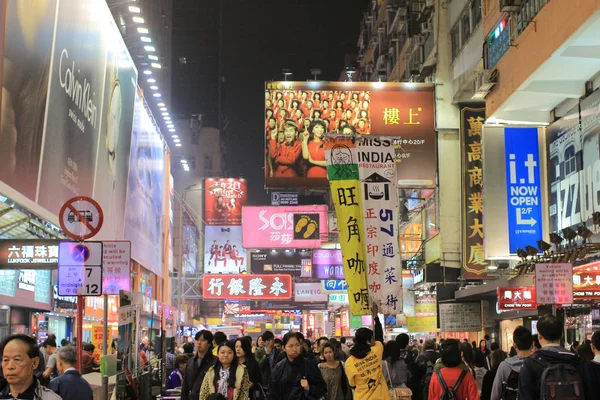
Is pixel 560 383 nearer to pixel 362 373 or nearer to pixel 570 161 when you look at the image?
pixel 362 373

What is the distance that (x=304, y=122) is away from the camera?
26.2 metres

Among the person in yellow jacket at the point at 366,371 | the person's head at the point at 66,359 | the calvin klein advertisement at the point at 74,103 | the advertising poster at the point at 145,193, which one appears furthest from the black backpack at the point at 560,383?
the advertising poster at the point at 145,193

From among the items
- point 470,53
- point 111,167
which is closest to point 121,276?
point 111,167

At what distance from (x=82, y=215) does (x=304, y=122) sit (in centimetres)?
1600

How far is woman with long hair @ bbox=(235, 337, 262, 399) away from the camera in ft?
31.0

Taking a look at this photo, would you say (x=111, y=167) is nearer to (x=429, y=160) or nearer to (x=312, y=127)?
(x=312, y=127)

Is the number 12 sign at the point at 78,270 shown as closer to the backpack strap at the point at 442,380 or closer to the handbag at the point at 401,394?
the handbag at the point at 401,394

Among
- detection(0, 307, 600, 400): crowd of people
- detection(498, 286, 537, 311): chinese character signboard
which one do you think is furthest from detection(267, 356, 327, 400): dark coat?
detection(498, 286, 537, 311): chinese character signboard

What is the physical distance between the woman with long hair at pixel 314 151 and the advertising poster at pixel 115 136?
5.05m

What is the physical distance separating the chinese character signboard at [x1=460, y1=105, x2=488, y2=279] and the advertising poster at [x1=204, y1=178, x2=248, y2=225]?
23718mm

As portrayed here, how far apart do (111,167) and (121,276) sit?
10753 mm

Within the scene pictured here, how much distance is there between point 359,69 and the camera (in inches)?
2409

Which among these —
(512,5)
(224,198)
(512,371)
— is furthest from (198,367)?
(224,198)

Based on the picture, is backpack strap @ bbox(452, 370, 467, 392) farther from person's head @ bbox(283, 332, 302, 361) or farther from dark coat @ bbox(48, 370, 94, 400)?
dark coat @ bbox(48, 370, 94, 400)
